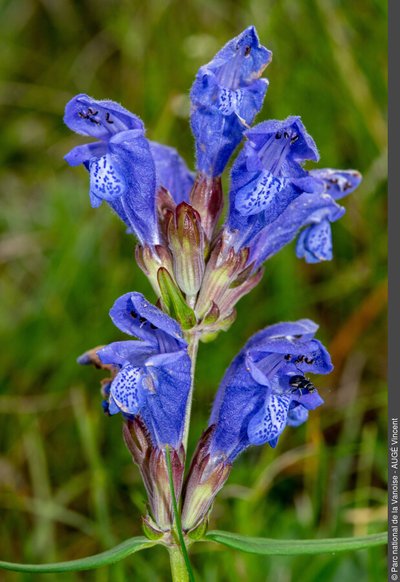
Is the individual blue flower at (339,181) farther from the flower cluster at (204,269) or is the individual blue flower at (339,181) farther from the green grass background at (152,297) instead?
the green grass background at (152,297)

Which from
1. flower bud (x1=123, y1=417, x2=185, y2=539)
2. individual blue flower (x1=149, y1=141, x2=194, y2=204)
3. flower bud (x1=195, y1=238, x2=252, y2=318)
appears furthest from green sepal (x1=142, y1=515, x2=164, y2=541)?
individual blue flower (x1=149, y1=141, x2=194, y2=204)

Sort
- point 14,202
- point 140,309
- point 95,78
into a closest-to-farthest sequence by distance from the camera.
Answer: point 140,309
point 14,202
point 95,78

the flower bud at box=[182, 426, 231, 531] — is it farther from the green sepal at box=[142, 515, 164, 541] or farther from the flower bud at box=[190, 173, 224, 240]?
the flower bud at box=[190, 173, 224, 240]

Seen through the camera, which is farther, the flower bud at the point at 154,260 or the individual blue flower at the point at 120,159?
the flower bud at the point at 154,260

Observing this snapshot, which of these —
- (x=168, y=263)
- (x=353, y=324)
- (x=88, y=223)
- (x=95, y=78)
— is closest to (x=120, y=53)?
(x=95, y=78)

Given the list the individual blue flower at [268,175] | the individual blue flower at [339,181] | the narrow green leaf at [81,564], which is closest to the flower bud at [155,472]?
the narrow green leaf at [81,564]

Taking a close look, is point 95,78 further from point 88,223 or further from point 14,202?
point 88,223

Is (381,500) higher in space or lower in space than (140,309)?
lower
